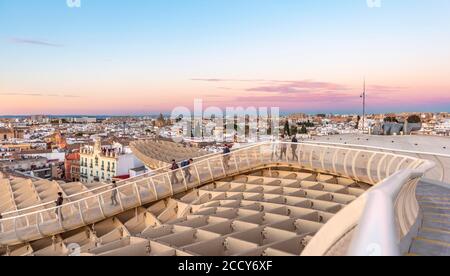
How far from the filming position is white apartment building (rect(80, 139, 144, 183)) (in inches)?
3196

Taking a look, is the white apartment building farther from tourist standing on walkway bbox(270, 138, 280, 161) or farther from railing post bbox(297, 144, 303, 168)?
railing post bbox(297, 144, 303, 168)

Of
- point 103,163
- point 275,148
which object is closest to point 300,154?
point 275,148

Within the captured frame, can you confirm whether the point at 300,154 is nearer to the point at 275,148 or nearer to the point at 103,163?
the point at 275,148

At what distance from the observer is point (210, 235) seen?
29.8ft

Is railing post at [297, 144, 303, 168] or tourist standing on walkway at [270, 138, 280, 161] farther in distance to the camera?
tourist standing on walkway at [270, 138, 280, 161]

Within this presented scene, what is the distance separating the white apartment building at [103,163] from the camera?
3196 inches

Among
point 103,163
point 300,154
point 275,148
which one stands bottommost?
point 103,163

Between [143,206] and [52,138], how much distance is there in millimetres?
158796

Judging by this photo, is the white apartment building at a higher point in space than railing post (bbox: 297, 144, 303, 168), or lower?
lower

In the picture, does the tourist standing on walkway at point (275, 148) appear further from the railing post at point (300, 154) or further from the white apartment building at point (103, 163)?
the white apartment building at point (103, 163)

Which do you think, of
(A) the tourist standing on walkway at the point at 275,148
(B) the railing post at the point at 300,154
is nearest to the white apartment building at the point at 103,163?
(A) the tourist standing on walkway at the point at 275,148

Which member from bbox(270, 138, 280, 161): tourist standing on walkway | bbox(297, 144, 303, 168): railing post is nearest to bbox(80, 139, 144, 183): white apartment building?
bbox(270, 138, 280, 161): tourist standing on walkway

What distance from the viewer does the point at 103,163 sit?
90.9 metres

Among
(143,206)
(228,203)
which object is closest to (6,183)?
(143,206)
